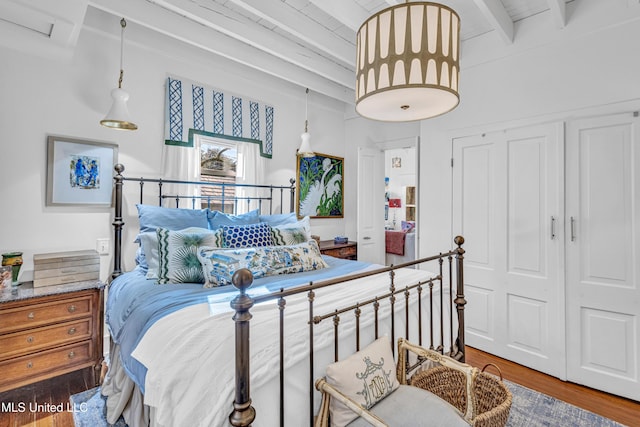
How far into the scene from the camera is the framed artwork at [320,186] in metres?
3.94

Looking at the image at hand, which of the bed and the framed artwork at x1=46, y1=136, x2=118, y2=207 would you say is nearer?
the bed

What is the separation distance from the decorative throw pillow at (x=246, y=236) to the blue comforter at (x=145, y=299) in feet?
1.13

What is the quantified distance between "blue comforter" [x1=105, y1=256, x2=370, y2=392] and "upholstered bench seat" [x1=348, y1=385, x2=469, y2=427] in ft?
2.72

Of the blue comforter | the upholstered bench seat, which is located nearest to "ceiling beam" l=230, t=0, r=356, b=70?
the blue comforter

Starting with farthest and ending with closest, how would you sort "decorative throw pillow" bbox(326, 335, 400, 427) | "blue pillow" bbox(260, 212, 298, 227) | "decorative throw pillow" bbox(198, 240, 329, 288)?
"blue pillow" bbox(260, 212, 298, 227) < "decorative throw pillow" bbox(198, 240, 329, 288) < "decorative throw pillow" bbox(326, 335, 400, 427)

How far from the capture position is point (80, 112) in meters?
2.38

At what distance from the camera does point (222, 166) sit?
323 centimetres

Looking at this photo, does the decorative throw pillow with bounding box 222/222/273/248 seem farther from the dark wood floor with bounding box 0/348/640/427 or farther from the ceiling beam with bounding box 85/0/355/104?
the ceiling beam with bounding box 85/0/355/104

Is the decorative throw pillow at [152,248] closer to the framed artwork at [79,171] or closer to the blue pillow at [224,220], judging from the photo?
the blue pillow at [224,220]

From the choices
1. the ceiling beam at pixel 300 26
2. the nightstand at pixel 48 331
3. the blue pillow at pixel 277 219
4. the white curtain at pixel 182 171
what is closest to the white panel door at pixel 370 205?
the blue pillow at pixel 277 219

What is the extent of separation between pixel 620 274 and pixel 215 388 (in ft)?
9.00

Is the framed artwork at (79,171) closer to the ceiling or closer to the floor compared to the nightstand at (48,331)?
closer to the ceiling

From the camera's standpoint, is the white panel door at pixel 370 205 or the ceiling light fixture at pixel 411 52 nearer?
the ceiling light fixture at pixel 411 52

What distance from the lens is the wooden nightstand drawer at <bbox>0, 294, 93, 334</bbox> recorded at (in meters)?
1.79
